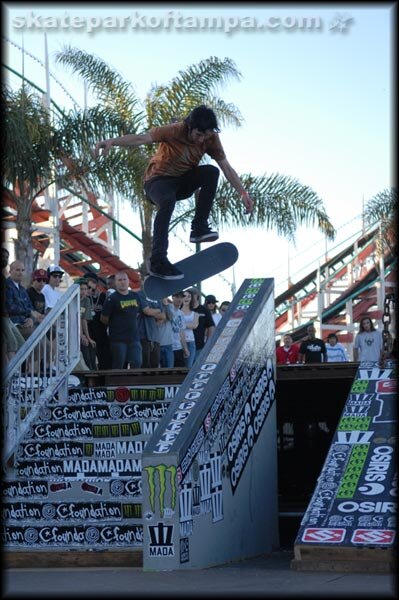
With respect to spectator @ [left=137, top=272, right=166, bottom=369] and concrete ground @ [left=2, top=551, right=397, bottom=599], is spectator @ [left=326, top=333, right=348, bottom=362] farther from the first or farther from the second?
concrete ground @ [left=2, top=551, right=397, bottom=599]

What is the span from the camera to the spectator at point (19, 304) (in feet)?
37.4

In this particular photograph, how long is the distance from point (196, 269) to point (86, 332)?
8.38 feet

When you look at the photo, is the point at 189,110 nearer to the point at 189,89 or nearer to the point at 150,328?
the point at 189,89

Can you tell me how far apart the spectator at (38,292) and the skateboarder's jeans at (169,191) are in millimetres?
3085

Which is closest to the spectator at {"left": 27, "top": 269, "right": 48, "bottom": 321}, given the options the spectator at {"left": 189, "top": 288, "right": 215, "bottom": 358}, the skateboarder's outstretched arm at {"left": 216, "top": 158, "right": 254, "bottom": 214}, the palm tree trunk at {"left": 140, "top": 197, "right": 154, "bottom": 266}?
the spectator at {"left": 189, "top": 288, "right": 215, "bottom": 358}

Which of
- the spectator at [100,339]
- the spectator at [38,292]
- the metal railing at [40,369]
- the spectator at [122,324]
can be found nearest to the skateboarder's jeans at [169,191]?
the metal railing at [40,369]

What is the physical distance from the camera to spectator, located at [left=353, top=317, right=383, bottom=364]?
50.1 feet

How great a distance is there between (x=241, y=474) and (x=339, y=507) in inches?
51.1

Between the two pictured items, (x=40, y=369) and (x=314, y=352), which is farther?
(x=314, y=352)

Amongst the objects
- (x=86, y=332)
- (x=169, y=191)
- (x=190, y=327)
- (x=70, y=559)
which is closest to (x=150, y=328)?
(x=86, y=332)

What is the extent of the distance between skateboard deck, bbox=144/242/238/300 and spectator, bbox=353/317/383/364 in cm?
492

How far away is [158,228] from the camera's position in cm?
982

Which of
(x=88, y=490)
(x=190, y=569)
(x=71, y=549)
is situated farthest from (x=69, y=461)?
(x=190, y=569)

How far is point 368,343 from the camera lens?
50.4ft
